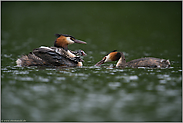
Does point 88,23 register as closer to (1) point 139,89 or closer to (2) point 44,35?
(2) point 44,35

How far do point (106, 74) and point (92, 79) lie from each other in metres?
0.80

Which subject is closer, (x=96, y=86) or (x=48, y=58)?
(x=96, y=86)

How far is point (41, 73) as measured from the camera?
28.4 ft

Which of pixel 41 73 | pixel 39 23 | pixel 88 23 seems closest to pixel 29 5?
pixel 39 23

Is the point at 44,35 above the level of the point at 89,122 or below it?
above

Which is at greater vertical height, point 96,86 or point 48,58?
point 48,58

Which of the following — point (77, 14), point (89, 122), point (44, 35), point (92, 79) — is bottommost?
point (89, 122)

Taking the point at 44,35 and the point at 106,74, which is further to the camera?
the point at 44,35

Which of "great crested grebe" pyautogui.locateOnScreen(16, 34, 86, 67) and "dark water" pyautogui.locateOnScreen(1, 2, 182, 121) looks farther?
"great crested grebe" pyautogui.locateOnScreen(16, 34, 86, 67)

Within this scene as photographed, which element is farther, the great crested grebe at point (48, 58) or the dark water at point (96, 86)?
the great crested grebe at point (48, 58)

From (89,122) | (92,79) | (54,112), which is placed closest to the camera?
(89,122)

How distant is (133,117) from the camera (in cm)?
559

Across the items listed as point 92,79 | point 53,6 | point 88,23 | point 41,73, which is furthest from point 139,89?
point 53,6

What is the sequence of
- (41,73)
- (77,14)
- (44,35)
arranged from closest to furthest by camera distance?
(41,73) < (44,35) < (77,14)
